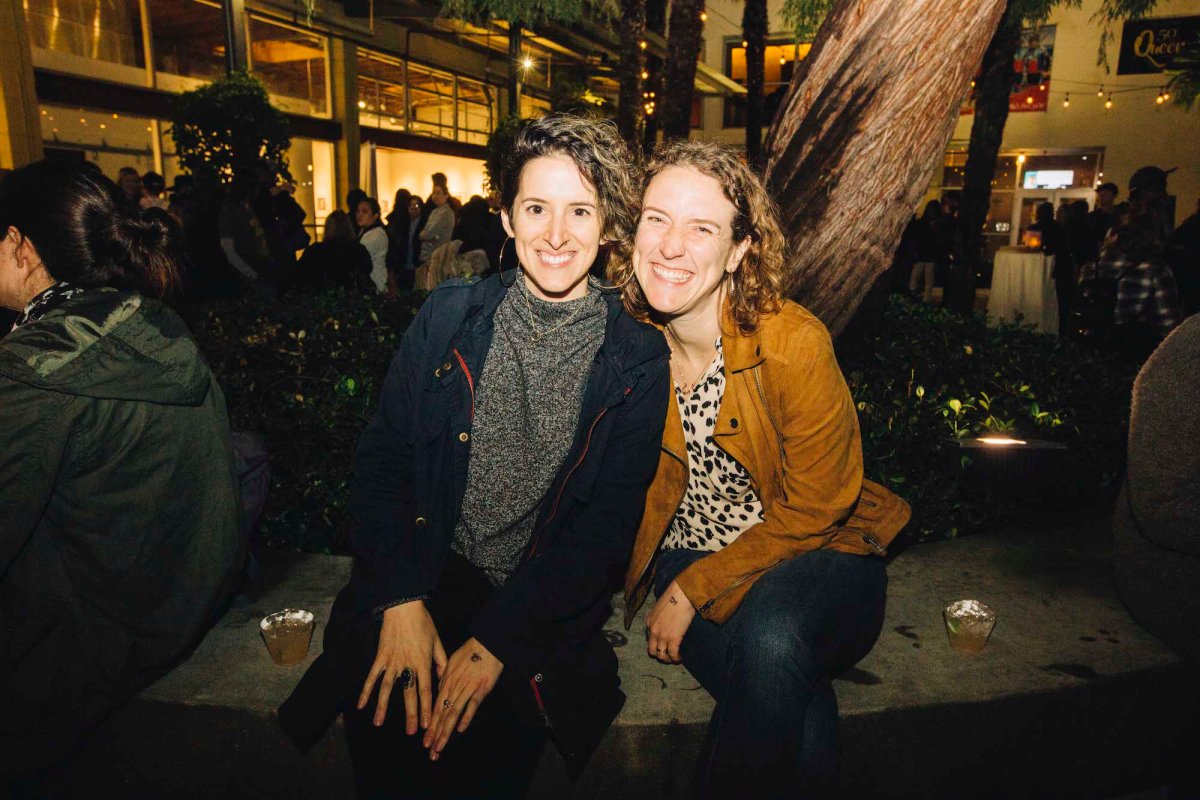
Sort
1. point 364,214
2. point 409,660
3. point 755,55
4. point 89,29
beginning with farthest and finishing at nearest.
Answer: point 755,55 < point 89,29 < point 364,214 < point 409,660

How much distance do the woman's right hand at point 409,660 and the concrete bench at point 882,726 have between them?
1.23 feet

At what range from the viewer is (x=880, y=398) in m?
4.16

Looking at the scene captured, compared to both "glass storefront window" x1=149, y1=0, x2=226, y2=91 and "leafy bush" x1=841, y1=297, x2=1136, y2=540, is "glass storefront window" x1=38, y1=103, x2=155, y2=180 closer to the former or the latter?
"glass storefront window" x1=149, y1=0, x2=226, y2=91

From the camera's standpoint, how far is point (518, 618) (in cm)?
199

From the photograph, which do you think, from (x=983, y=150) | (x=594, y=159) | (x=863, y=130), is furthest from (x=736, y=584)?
(x=983, y=150)

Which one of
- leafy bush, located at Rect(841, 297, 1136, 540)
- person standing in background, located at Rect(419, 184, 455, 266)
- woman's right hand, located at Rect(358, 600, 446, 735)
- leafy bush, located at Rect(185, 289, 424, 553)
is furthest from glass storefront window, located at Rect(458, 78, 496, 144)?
woman's right hand, located at Rect(358, 600, 446, 735)

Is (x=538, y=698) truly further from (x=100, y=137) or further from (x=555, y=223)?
(x=100, y=137)

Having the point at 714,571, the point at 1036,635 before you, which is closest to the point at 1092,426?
the point at 1036,635

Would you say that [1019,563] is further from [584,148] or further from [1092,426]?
[584,148]

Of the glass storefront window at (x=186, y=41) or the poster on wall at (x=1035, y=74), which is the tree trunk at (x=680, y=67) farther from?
the poster on wall at (x=1035, y=74)

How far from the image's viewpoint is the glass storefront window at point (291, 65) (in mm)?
16141

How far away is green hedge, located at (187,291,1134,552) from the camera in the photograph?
3.55 m

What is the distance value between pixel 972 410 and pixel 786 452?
8.21ft

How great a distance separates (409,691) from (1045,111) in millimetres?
27409
